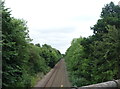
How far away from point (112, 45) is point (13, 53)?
634 cm

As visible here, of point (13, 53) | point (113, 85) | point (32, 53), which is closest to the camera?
point (113, 85)

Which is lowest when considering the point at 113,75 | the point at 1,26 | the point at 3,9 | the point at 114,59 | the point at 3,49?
the point at 113,75

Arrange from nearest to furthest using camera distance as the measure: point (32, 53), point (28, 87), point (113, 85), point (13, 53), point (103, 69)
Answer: point (113, 85) < point (13, 53) < point (103, 69) < point (28, 87) < point (32, 53)

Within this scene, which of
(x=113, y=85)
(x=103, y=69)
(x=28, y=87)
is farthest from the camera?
(x=28, y=87)

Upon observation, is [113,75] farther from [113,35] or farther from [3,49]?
[3,49]

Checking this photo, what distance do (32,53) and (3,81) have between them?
18743mm

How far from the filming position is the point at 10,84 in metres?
14.6

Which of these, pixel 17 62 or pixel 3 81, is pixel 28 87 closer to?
pixel 17 62

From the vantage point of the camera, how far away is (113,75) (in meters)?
14.6

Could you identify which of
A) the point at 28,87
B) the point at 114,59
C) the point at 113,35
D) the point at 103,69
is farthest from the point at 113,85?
the point at 28,87

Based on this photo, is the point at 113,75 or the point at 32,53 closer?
the point at 113,75

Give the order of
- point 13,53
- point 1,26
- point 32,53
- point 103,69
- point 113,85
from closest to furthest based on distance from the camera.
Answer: point 113,85, point 1,26, point 13,53, point 103,69, point 32,53

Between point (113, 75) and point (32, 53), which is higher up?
point (32, 53)

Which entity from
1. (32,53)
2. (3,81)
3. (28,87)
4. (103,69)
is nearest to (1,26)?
(3,81)
